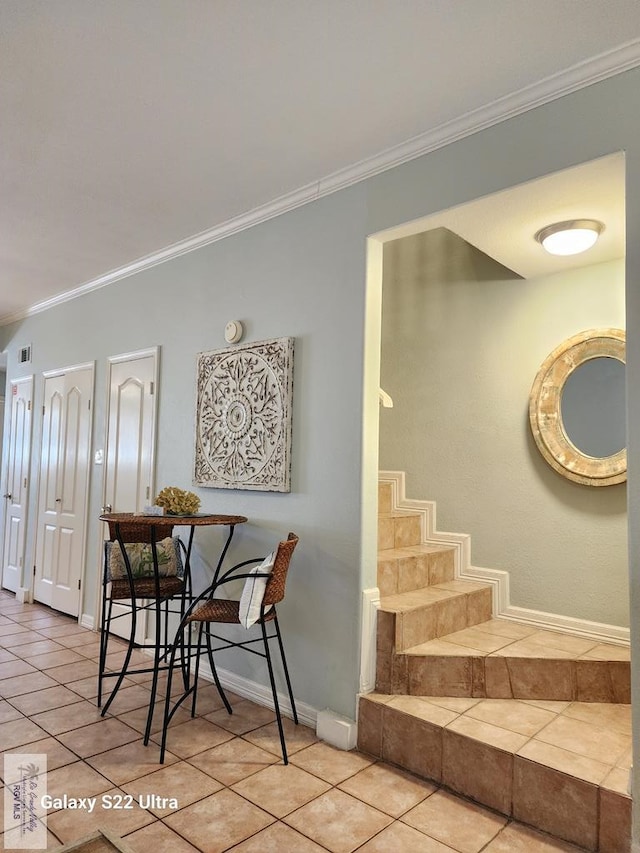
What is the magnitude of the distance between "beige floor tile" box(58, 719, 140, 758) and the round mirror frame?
8.49 feet

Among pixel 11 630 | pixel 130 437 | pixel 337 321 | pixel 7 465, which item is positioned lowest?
pixel 11 630

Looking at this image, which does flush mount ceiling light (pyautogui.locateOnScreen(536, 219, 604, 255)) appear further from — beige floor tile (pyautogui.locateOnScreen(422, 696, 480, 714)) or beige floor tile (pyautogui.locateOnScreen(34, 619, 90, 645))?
beige floor tile (pyautogui.locateOnScreen(34, 619, 90, 645))

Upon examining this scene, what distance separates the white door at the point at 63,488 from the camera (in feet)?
15.6

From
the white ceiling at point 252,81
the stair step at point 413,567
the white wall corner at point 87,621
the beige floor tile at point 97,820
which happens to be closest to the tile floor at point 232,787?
the beige floor tile at point 97,820

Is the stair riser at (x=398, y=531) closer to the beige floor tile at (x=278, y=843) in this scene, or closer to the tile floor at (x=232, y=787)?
the tile floor at (x=232, y=787)

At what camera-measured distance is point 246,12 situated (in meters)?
1.89

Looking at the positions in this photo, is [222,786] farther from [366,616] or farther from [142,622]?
[142,622]

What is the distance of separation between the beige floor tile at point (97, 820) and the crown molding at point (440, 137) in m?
2.87

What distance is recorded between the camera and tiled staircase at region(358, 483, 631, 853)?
80.0 inches

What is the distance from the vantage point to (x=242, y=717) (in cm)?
296

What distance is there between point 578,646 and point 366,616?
112cm

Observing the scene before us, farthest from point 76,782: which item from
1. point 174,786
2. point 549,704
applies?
point 549,704

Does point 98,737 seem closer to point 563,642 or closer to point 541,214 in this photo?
point 563,642

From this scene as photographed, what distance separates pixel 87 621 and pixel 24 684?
3.98 feet
